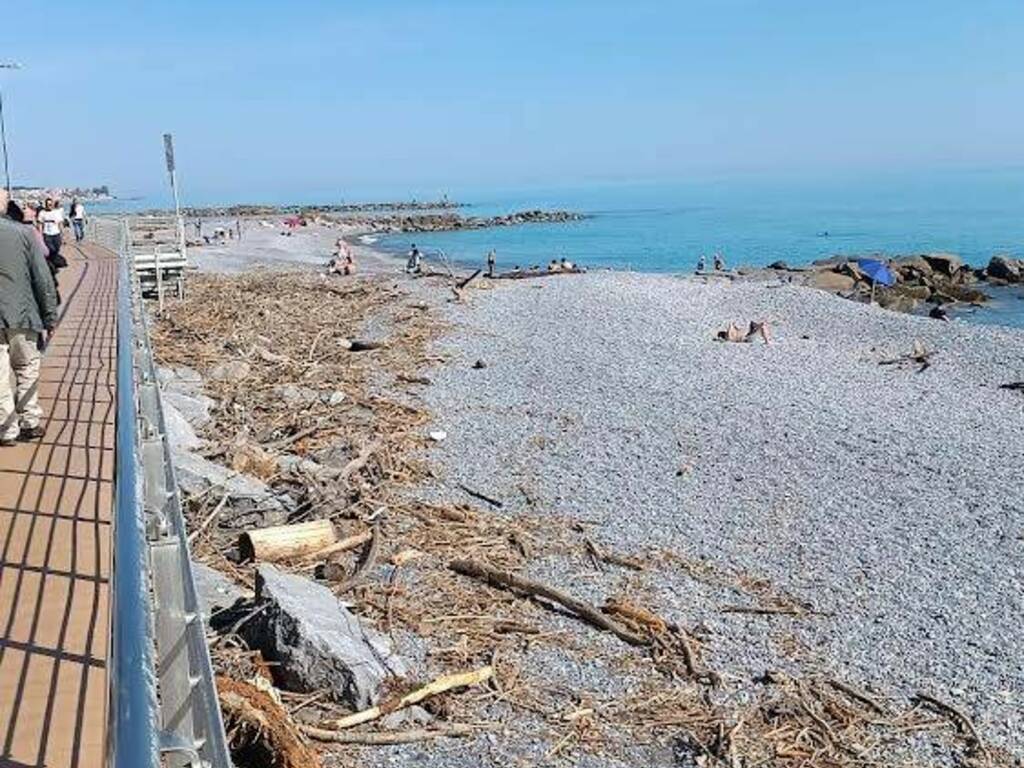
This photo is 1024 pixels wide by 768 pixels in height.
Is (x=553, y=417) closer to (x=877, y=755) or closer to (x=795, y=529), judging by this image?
(x=795, y=529)

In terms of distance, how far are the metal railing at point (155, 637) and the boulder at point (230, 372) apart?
480 inches

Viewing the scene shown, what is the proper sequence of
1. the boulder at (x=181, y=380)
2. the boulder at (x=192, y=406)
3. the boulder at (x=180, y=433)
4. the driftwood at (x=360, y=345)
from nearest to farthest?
the boulder at (x=180, y=433) < the boulder at (x=192, y=406) < the boulder at (x=181, y=380) < the driftwood at (x=360, y=345)

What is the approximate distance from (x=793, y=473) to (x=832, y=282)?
30.2 metres

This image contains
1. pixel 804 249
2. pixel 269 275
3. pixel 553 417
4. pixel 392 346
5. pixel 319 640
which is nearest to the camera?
pixel 319 640

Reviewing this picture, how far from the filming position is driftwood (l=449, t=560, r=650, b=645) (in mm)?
7862

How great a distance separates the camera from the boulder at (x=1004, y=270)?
1774 inches

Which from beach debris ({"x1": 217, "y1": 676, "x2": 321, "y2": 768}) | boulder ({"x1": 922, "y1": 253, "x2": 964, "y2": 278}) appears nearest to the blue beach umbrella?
boulder ({"x1": 922, "y1": 253, "x2": 964, "y2": 278})

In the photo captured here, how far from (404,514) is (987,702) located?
5.90 metres

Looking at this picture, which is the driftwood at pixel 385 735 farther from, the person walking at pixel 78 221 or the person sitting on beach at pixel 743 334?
the person walking at pixel 78 221

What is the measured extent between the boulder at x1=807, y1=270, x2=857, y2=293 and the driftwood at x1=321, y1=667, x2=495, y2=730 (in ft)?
114

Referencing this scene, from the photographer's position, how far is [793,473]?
12.9m

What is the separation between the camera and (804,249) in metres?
71.6

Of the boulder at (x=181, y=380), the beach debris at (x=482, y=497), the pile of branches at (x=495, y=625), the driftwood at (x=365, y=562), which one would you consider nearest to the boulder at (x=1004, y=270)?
the pile of branches at (x=495, y=625)

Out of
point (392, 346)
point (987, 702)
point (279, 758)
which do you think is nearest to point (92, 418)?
point (279, 758)
